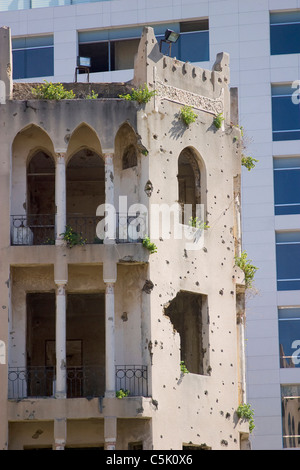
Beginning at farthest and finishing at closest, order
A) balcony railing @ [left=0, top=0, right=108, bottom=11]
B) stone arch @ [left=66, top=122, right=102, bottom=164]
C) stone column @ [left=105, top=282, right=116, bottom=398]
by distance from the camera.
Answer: balcony railing @ [left=0, top=0, right=108, bottom=11], stone arch @ [left=66, top=122, right=102, bottom=164], stone column @ [left=105, top=282, right=116, bottom=398]

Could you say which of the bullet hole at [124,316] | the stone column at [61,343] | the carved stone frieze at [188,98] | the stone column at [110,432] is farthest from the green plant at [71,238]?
the stone column at [110,432]

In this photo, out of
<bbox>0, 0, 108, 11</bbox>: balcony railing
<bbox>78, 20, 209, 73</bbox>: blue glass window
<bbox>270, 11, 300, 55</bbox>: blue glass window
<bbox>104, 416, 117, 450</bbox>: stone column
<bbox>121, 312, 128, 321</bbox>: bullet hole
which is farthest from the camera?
<bbox>0, 0, 108, 11</bbox>: balcony railing

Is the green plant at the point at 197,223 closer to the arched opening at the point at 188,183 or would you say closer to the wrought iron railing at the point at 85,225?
the arched opening at the point at 188,183

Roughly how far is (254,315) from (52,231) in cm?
2035

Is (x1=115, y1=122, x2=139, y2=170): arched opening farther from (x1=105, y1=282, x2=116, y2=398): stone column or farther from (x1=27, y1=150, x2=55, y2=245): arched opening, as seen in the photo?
(x1=105, y1=282, x2=116, y2=398): stone column

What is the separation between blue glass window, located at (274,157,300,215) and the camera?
192 feet

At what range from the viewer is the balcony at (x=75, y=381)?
118 ft

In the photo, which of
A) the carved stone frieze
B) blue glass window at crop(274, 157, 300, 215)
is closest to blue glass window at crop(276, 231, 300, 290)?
blue glass window at crop(274, 157, 300, 215)

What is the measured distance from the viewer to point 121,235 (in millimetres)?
37062

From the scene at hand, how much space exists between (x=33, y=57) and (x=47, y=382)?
2751 cm

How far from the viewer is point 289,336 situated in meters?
56.7

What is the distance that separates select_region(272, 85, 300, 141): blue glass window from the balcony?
72.4 ft

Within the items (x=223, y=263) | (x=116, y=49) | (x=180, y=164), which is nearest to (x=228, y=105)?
(x=180, y=164)

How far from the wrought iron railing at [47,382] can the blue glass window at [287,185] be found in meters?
20.2
